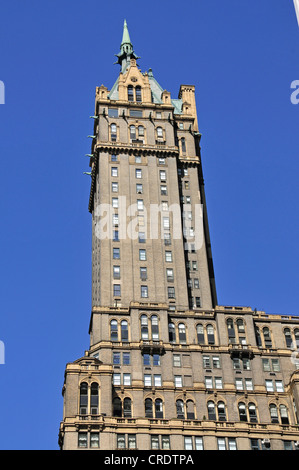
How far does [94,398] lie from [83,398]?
5.23 ft

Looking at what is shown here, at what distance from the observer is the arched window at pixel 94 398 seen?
4484 inches

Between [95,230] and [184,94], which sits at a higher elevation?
[184,94]

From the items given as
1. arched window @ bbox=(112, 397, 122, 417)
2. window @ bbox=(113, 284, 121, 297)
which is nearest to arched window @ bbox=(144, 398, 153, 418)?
arched window @ bbox=(112, 397, 122, 417)

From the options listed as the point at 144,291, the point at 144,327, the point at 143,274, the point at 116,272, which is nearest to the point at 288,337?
the point at 144,327

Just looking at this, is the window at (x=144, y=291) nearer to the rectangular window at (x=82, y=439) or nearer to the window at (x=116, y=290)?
the window at (x=116, y=290)

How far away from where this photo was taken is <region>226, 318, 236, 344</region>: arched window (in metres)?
128

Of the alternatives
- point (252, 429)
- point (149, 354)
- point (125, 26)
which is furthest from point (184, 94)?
point (252, 429)

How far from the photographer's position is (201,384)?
122 meters

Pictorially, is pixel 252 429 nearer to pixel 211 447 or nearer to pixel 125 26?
pixel 211 447

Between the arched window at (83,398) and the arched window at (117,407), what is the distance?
5.05 m

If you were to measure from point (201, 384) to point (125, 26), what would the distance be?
4272 inches

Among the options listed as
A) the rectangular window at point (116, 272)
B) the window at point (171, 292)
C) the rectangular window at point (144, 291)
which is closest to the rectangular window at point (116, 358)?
the rectangular window at point (144, 291)

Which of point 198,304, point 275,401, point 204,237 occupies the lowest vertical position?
point 275,401

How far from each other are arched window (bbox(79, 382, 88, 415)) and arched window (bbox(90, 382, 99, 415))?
2.39 ft
